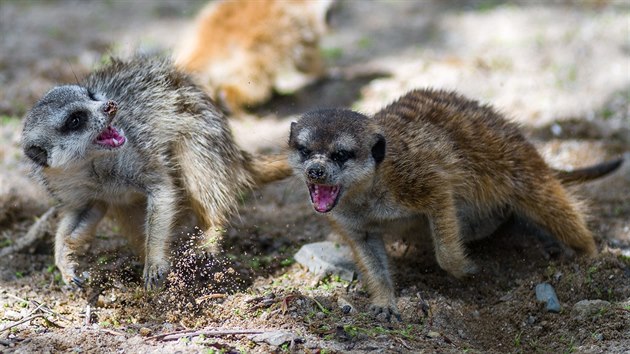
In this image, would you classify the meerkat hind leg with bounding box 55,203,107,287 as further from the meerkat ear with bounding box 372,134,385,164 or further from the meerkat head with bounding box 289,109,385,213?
the meerkat ear with bounding box 372,134,385,164

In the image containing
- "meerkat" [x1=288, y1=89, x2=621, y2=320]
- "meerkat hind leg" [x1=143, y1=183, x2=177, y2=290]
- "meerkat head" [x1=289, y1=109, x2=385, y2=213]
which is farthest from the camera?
"meerkat hind leg" [x1=143, y1=183, x2=177, y2=290]

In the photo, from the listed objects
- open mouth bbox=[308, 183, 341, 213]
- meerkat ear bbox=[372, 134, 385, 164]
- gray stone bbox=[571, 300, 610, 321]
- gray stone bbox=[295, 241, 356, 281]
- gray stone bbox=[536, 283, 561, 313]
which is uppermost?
meerkat ear bbox=[372, 134, 385, 164]

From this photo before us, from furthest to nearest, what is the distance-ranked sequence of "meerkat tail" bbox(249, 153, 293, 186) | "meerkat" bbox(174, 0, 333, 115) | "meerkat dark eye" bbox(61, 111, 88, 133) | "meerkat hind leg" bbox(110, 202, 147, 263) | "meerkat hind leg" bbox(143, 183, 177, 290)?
"meerkat" bbox(174, 0, 333, 115) → "meerkat tail" bbox(249, 153, 293, 186) → "meerkat hind leg" bbox(110, 202, 147, 263) → "meerkat hind leg" bbox(143, 183, 177, 290) → "meerkat dark eye" bbox(61, 111, 88, 133)

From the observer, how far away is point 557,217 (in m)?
4.76

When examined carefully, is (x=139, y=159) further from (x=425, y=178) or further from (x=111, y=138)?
(x=425, y=178)

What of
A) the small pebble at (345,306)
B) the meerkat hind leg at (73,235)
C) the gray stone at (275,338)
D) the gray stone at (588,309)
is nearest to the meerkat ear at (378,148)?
the small pebble at (345,306)

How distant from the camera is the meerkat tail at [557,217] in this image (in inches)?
187

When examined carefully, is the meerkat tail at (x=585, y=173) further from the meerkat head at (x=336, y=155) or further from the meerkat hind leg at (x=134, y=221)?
the meerkat hind leg at (x=134, y=221)

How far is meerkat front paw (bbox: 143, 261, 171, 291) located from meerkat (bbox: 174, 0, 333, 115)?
3.29 m

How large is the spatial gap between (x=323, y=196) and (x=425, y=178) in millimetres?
608

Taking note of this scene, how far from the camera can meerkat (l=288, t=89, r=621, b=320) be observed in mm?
3992

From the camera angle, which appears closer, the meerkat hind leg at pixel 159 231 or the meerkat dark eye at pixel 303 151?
the meerkat dark eye at pixel 303 151

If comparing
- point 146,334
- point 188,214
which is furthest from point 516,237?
point 146,334

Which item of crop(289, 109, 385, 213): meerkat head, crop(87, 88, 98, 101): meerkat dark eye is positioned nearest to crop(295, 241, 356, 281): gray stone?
crop(289, 109, 385, 213): meerkat head
